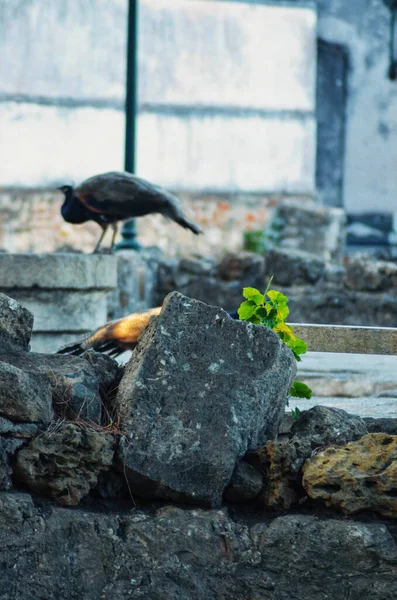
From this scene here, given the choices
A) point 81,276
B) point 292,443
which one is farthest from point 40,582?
point 81,276

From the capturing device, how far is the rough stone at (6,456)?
9.13 feet

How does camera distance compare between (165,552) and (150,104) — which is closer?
(165,552)

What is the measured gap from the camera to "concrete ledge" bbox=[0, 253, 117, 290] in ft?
19.3

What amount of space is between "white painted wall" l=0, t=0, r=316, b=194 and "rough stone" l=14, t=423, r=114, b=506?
12601 millimetres

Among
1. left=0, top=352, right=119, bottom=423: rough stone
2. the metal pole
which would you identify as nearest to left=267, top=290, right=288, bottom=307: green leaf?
left=0, top=352, right=119, bottom=423: rough stone

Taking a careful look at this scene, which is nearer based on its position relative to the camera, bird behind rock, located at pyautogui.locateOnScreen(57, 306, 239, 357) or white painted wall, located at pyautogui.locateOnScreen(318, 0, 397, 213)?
bird behind rock, located at pyautogui.locateOnScreen(57, 306, 239, 357)

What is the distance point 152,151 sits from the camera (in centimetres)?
1557

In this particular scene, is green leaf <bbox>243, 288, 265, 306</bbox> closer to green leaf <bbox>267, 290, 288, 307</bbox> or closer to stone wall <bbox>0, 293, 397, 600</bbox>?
green leaf <bbox>267, 290, 288, 307</bbox>

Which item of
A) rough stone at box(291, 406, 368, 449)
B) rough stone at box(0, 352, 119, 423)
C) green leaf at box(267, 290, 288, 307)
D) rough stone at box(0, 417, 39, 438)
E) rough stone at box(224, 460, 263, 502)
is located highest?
green leaf at box(267, 290, 288, 307)

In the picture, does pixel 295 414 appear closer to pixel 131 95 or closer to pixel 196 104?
pixel 131 95

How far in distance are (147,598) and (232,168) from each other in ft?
43.6

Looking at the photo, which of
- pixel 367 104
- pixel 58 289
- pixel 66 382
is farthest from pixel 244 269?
pixel 367 104

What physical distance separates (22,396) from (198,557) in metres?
0.62

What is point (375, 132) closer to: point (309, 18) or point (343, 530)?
point (309, 18)
